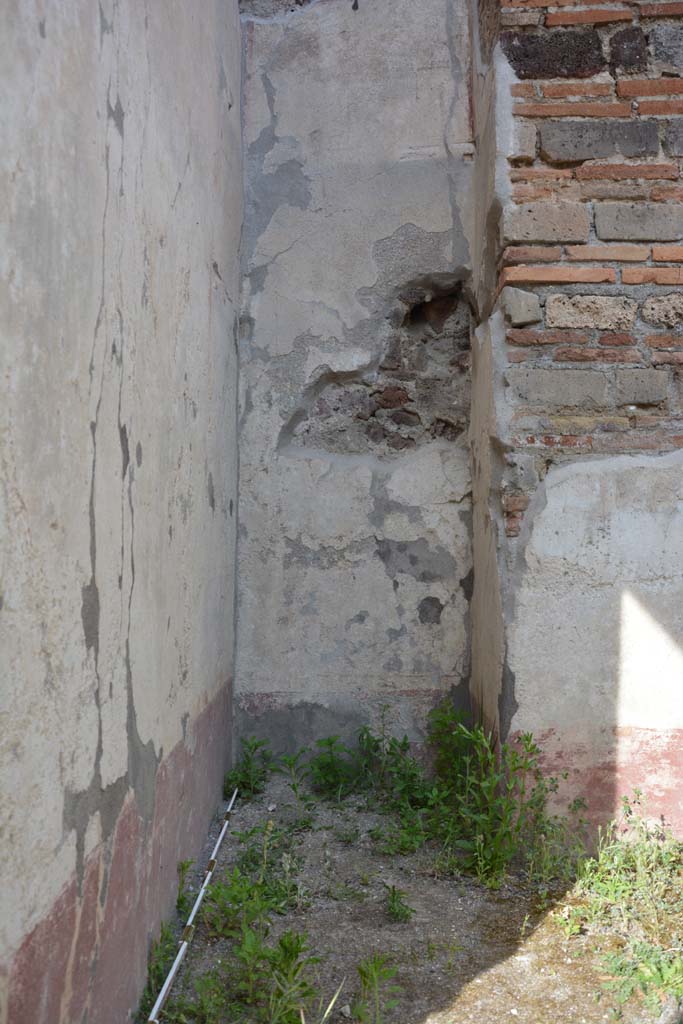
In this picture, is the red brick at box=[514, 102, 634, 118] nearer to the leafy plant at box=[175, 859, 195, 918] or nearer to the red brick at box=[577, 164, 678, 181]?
the red brick at box=[577, 164, 678, 181]

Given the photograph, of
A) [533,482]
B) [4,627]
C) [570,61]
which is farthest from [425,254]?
[4,627]

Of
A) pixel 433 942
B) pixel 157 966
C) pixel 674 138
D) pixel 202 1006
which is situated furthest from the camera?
pixel 674 138

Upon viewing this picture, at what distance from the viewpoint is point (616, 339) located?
2902 millimetres

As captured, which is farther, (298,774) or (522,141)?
(298,774)

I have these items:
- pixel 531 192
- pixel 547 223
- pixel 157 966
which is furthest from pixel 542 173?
pixel 157 966

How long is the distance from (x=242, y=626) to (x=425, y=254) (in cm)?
170

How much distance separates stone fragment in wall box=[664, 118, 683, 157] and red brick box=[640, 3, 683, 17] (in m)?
0.37

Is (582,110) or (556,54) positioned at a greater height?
(556,54)

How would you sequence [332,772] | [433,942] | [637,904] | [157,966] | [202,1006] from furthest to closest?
[332,772], [637,904], [433,942], [157,966], [202,1006]

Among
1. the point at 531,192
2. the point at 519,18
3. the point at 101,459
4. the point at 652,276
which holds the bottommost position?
the point at 101,459

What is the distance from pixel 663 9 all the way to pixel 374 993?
124 inches

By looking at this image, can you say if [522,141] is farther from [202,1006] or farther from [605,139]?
[202,1006]

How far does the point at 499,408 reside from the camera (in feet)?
9.59

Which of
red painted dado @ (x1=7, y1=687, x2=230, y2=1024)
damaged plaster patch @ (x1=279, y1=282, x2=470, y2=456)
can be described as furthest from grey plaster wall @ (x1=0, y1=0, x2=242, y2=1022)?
damaged plaster patch @ (x1=279, y1=282, x2=470, y2=456)
